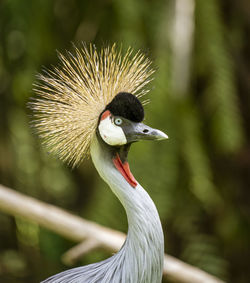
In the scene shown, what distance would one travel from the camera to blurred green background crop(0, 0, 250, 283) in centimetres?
222

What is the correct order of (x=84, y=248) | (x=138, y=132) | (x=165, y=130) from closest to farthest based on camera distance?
(x=138, y=132) < (x=84, y=248) < (x=165, y=130)

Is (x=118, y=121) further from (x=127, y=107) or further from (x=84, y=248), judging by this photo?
(x=84, y=248)

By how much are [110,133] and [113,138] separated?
0.01 meters

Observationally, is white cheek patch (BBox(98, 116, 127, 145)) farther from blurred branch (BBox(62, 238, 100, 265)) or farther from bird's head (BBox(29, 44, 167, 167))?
blurred branch (BBox(62, 238, 100, 265))

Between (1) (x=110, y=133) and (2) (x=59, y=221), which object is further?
(2) (x=59, y=221)

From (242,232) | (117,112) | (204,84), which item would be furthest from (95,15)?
(117,112)

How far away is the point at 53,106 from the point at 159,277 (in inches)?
18.5

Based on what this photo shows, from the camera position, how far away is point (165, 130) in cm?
226

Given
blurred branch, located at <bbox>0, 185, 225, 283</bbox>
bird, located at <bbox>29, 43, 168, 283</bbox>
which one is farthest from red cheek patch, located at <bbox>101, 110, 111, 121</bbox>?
blurred branch, located at <bbox>0, 185, 225, 283</bbox>

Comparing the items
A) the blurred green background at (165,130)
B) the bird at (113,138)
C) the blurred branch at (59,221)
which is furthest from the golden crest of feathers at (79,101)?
the blurred green background at (165,130)

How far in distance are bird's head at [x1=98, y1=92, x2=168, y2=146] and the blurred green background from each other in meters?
1.04

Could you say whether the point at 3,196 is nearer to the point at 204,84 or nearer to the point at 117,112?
the point at 117,112

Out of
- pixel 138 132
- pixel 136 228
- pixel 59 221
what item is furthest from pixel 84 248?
pixel 138 132

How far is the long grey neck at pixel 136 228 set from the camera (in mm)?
1085
